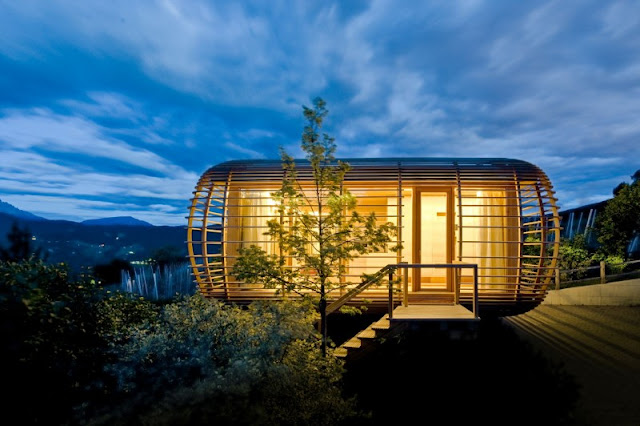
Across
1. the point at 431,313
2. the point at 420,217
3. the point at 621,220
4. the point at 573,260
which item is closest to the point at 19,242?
the point at 420,217

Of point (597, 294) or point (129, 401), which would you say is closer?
point (129, 401)

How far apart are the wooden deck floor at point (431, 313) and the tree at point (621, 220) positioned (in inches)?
490

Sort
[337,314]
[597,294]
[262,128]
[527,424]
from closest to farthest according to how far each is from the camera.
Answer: [527,424]
[337,314]
[597,294]
[262,128]

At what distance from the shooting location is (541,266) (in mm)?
8398

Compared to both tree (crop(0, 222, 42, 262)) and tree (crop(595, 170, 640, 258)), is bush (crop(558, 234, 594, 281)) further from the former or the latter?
tree (crop(0, 222, 42, 262))

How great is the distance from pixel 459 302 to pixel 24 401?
6595 millimetres

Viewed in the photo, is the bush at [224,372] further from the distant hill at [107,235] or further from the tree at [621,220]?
the distant hill at [107,235]

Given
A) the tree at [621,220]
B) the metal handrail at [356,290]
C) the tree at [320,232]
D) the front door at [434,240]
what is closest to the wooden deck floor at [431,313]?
the metal handrail at [356,290]

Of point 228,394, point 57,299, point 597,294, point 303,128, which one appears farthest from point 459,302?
point 597,294

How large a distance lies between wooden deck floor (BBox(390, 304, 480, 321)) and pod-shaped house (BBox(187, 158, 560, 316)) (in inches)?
13.0

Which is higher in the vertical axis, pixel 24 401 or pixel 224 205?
pixel 224 205

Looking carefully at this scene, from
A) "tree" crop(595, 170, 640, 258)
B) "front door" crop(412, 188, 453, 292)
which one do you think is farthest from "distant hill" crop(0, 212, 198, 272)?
"front door" crop(412, 188, 453, 292)

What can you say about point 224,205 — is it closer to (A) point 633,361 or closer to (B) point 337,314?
(B) point 337,314

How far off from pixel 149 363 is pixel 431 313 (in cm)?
425
